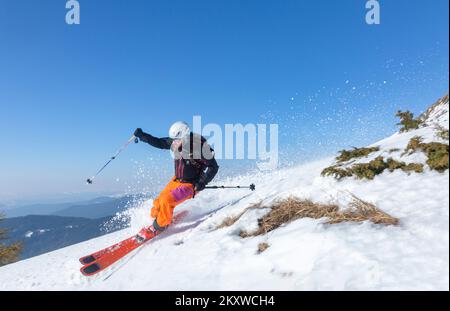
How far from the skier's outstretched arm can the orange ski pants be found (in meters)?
1.70

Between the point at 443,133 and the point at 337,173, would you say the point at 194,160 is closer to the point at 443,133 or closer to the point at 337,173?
the point at 337,173

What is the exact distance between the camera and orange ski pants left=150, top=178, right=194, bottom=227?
27.0 ft

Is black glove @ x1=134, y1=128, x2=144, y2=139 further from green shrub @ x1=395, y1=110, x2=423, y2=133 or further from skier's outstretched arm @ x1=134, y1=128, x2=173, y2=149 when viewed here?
green shrub @ x1=395, y1=110, x2=423, y2=133

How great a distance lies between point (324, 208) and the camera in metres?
5.27

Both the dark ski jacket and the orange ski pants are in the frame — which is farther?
the dark ski jacket

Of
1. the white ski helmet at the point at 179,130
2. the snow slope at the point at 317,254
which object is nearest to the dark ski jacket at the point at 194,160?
the white ski helmet at the point at 179,130

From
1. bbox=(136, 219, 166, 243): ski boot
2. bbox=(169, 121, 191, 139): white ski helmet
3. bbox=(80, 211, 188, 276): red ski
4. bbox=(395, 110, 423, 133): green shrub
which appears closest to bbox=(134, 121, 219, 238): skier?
bbox=(169, 121, 191, 139): white ski helmet

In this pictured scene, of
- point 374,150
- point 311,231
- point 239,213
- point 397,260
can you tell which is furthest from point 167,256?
point 374,150

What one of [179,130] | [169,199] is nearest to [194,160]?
[179,130]

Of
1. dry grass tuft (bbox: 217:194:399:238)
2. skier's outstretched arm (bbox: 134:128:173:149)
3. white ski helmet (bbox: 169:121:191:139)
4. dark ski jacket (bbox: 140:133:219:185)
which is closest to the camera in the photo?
dry grass tuft (bbox: 217:194:399:238)

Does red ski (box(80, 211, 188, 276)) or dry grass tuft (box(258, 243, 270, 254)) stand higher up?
dry grass tuft (box(258, 243, 270, 254))

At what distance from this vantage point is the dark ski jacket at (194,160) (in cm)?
908

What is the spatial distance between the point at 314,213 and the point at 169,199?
169 inches

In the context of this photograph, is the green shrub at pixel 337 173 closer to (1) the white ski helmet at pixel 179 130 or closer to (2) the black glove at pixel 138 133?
(1) the white ski helmet at pixel 179 130
